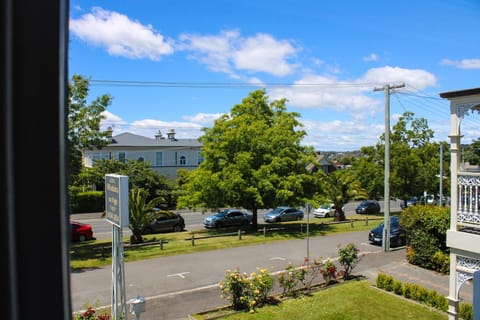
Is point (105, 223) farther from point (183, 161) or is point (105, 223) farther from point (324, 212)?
point (324, 212)

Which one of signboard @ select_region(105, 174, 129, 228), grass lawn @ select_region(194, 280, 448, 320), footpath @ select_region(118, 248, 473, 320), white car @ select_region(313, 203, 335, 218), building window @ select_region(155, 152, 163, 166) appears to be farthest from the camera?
building window @ select_region(155, 152, 163, 166)

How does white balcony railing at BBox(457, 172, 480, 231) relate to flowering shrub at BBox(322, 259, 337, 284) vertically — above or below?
above

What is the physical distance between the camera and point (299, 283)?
12.3 metres

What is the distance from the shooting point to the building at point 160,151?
3569cm

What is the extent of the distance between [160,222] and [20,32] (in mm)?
22168

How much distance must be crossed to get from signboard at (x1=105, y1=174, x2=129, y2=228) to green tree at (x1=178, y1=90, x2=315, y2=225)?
11.9m


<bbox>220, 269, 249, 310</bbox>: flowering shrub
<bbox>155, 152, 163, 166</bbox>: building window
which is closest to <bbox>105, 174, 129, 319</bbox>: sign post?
<bbox>220, 269, 249, 310</bbox>: flowering shrub

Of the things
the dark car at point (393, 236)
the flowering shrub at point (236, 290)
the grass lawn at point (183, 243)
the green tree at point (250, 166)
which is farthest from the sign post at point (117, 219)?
the dark car at point (393, 236)

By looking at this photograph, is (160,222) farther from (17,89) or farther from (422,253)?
(17,89)

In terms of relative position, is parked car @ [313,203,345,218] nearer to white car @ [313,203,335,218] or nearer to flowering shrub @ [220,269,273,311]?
white car @ [313,203,335,218]

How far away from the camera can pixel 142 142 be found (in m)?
37.8

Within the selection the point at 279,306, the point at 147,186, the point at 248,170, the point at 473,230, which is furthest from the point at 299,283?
the point at 147,186

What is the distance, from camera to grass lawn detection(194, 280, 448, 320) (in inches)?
373

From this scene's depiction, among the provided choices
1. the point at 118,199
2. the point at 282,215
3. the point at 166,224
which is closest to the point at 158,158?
the point at 282,215
